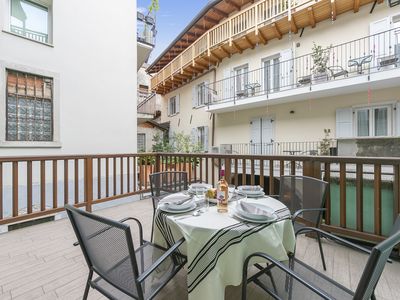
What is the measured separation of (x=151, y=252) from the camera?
5.07ft

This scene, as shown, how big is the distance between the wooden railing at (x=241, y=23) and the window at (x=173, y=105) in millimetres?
2403

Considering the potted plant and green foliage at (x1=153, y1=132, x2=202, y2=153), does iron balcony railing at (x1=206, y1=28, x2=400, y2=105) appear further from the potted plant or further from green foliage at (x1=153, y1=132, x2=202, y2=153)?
green foliage at (x1=153, y1=132, x2=202, y2=153)

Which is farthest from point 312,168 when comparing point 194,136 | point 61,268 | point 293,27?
point 194,136

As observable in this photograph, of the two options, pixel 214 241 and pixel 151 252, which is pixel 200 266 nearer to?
pixel 214 241

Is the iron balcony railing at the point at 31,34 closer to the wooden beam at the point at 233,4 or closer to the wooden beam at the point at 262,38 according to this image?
the wooden beam at the point at 262,38

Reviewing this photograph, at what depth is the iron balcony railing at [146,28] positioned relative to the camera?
706cm

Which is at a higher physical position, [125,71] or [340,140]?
[125,71]

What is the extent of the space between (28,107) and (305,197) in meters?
5.30

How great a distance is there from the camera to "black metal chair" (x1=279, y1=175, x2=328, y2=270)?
6.28 feet

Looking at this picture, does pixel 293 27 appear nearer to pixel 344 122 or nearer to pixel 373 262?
pixel 344 122

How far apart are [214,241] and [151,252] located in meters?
0.60

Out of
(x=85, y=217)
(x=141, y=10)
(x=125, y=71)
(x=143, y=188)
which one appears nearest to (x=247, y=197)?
(x=85, y=217)

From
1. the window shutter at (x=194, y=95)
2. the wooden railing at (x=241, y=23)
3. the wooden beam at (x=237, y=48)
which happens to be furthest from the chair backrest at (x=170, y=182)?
the window shutter at (x=194, y=95)

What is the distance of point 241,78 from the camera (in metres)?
9.52
